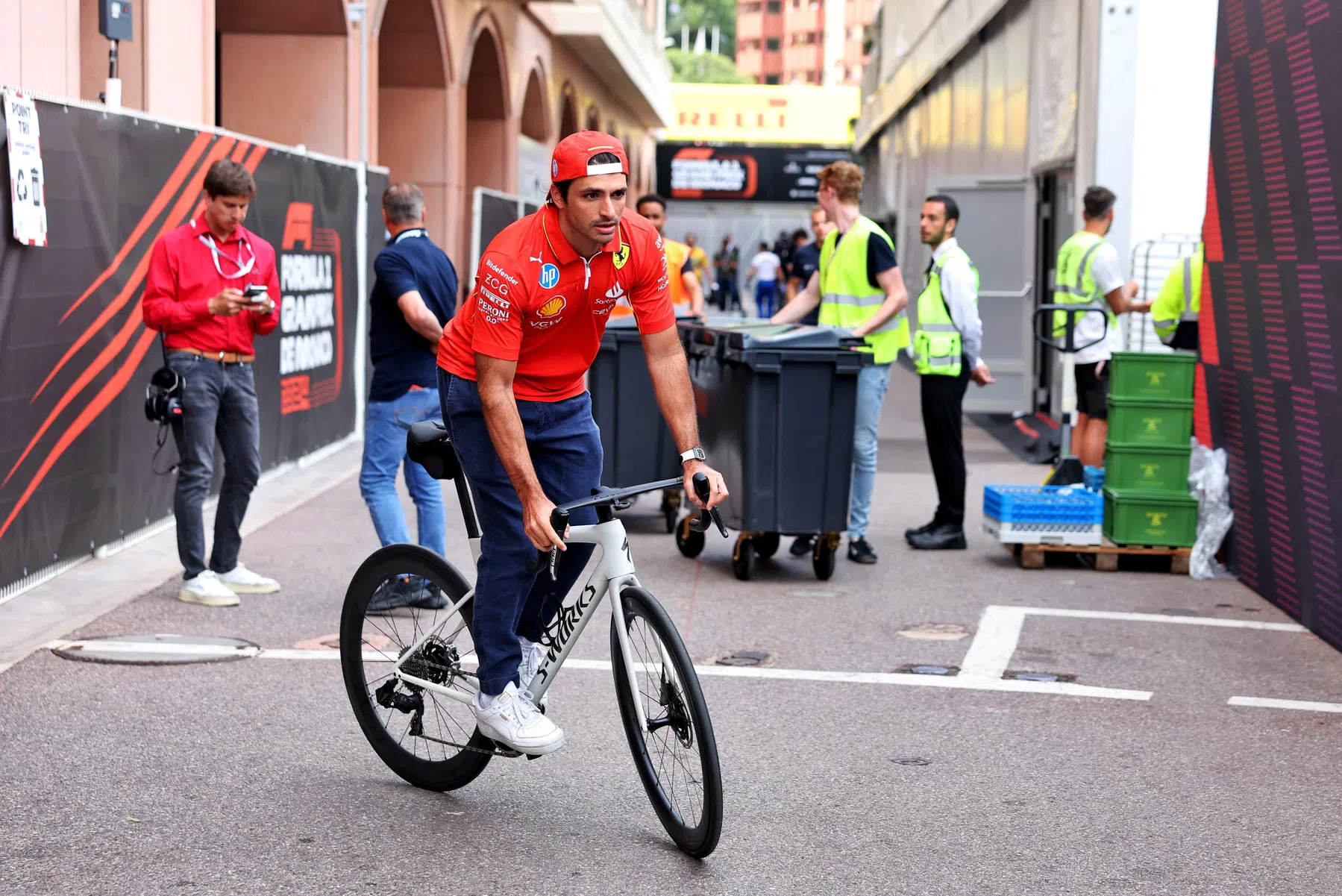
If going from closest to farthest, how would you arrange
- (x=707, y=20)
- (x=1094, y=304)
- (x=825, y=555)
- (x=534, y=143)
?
(x=825, y=555) → (x=1094, y=304) → (x=534, y=143) → (x=707, y=20)

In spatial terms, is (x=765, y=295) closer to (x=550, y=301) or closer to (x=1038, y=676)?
(x=1038, y=676)

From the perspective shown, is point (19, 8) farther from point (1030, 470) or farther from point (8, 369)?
point (1030, 470)

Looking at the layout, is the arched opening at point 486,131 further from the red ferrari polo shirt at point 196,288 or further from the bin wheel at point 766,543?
the red ferrari polo shirt at point 196,288

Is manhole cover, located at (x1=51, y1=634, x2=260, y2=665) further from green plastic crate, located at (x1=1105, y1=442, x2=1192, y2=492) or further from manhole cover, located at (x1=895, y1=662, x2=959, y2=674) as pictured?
green plastic crate, located at (x1=1105, y1=442, x2=1192, y2=492)

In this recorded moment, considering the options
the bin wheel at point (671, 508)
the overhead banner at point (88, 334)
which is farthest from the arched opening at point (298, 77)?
the bin wheel at point (671, 508)

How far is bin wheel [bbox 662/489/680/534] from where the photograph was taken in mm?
10211

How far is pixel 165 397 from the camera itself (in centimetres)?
732

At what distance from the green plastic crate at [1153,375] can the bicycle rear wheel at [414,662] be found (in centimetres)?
533

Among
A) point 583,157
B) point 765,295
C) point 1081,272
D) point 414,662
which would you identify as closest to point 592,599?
point 414,662

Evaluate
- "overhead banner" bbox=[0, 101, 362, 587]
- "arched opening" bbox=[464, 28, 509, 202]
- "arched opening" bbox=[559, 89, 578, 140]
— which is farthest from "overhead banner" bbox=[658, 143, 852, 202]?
"overhead banner" bbox=[0, 101, 362, 587]

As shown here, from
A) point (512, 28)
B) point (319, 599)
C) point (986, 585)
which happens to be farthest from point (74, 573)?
point (512, 28)

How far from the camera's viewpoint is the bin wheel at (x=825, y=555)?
337 inches

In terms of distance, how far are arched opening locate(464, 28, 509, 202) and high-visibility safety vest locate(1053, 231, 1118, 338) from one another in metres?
15.2

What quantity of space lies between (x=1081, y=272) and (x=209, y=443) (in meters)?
5.90
